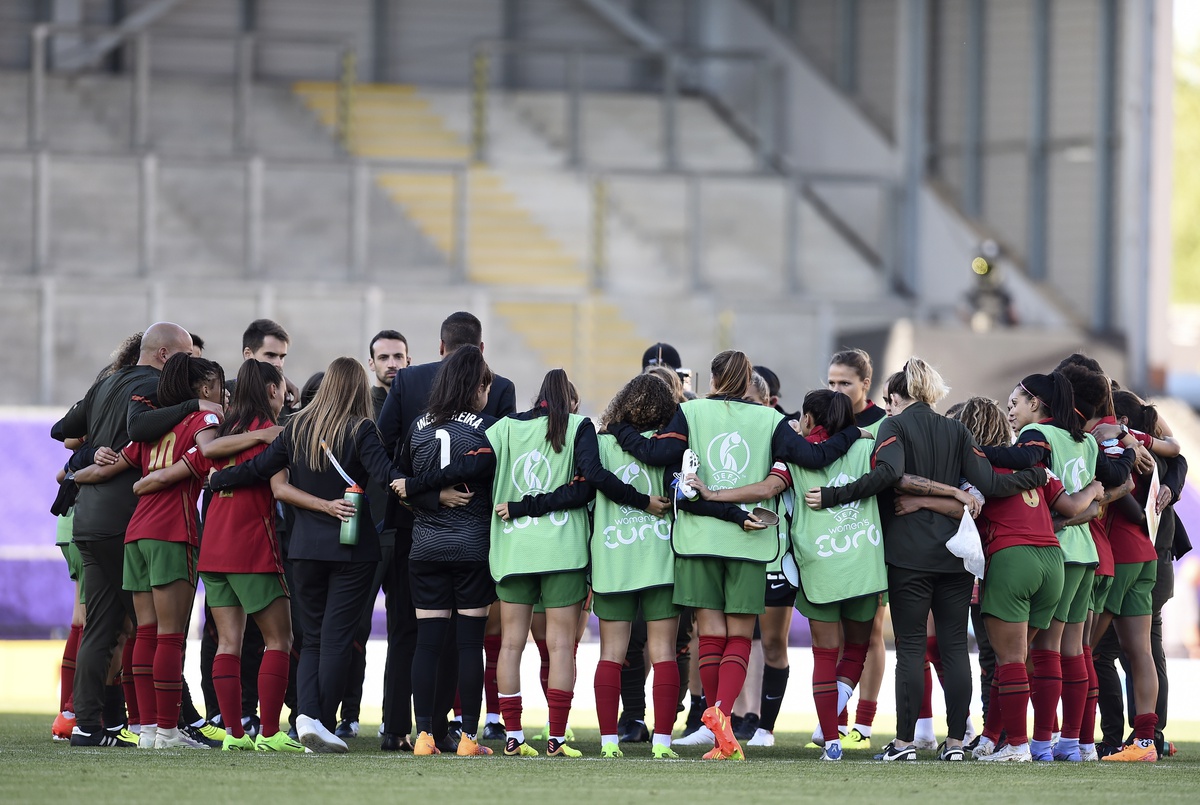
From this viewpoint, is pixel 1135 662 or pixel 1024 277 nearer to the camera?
pixel 1135 662

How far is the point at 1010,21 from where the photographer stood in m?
20.3

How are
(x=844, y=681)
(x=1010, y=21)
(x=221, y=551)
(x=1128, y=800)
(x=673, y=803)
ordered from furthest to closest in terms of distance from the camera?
(x=1010, y=21)
(x=844, y=681)
(x=221, y=551)
(x=1128, y=800)
(x=673, y=803)

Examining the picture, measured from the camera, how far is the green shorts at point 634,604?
23.9 feet

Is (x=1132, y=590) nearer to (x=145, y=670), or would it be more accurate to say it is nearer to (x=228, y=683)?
(x=228, y=683)

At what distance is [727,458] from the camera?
7.27m

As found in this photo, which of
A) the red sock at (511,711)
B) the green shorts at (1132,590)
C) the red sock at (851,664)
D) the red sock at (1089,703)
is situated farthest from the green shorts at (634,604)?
the green shorts at (1132,590)

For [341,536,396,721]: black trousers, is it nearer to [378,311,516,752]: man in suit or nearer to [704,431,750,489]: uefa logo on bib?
[378,311,516,752]: man in suit

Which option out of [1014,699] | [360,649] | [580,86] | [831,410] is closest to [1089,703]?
[1014,699]

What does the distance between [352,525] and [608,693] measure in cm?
127

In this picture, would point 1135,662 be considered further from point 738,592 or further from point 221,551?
→ point 221,551

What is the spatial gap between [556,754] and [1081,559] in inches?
96.0

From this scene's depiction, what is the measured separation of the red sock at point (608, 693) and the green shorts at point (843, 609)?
34.0 inches

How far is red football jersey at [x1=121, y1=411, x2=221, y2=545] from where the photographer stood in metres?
7.23

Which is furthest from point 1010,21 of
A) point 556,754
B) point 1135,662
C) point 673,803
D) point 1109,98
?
point 673,803
